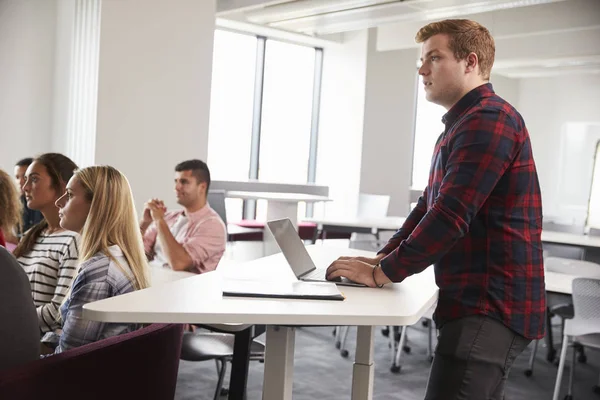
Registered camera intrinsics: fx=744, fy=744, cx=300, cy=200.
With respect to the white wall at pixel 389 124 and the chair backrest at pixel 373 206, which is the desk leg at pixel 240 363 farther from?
the white wall at pixel 389 124

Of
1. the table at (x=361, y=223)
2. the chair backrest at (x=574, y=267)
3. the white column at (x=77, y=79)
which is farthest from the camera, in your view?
the table at (x=361, y=223)

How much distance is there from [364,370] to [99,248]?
87cm

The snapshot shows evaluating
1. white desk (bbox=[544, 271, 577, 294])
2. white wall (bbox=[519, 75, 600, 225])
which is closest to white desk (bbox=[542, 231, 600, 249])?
white desk (bbox=[544, 271, 577, 294])

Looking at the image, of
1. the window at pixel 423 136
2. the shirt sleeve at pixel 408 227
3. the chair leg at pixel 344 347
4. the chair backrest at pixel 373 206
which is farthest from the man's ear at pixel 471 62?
the window at pixel 423 136

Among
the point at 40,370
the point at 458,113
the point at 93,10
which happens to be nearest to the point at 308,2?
the point at 93,10

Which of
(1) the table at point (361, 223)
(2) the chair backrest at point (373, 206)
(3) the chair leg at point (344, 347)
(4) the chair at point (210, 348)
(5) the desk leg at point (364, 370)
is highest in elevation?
(2) the chair backrest at point (373, 206)

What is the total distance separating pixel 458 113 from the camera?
1912 millimetres

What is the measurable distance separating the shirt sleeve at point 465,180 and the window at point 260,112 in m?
7.65

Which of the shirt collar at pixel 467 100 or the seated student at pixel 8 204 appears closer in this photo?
the shirt collar at pixel 467 100

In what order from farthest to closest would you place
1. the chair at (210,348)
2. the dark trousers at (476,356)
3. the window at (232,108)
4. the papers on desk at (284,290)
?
the window at (232,108) → the chair at (210,348) → the dark trousers at (476,356) → the papers on desk at (284,290)

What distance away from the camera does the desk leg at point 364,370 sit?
2152 millimetres

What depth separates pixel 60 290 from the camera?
254cm

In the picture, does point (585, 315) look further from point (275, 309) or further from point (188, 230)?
point (275, 309)

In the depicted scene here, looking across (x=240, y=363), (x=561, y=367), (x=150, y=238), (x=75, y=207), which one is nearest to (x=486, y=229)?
(x=240, y=363)
